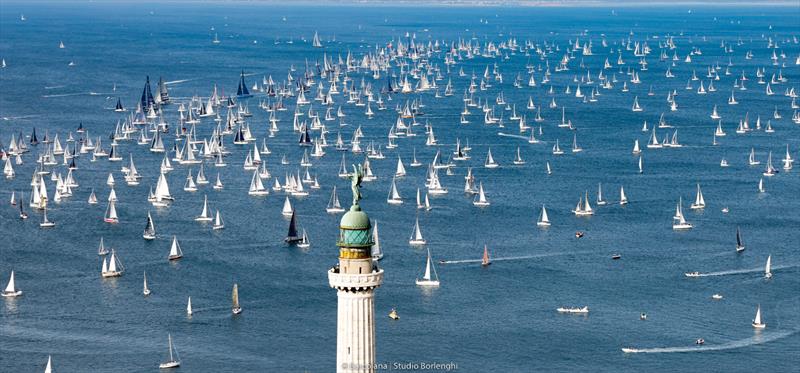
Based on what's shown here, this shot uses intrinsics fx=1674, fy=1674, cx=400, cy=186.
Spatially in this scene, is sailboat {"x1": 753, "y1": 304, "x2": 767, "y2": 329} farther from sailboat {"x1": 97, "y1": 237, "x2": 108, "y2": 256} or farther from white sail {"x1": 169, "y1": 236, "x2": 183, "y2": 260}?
sailboat {"x1": 97, "y1": 237, "x2": 108, "y2": 256}

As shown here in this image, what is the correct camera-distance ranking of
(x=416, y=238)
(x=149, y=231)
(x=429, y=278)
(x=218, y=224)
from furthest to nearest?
1. (x=218, y=224)
2. (x=149, y=231)
3. (x=416, y=238)
4. (x=429, y=278)

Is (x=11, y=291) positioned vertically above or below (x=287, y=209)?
above

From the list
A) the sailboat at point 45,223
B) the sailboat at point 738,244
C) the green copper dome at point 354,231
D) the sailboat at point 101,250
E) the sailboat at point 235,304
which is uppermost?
the green copper dome at point 354,231

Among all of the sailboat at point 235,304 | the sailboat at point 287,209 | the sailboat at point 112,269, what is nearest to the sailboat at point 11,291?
the sailboat at point 112,269

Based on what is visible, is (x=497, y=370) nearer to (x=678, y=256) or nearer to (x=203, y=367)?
(x=203, y=367)

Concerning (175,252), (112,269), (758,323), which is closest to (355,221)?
(758,323)

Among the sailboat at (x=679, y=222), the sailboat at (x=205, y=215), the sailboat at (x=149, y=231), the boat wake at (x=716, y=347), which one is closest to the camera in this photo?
the boat wake at (x=716, y=347)

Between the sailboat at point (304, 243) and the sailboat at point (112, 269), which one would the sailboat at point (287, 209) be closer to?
the sailboat at point (304, 243)

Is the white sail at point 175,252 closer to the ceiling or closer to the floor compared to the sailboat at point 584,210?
closer to the ceiling

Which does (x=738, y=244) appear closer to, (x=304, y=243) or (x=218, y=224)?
(x=304, y=243)

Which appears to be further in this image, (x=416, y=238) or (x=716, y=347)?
(x=416, y=238)
